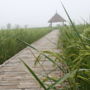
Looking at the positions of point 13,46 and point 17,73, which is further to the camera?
point 13,46

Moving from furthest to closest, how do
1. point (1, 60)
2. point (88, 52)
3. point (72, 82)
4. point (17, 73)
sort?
1. point (1, 60)
2. point (17, 73)
3. point (88, 52)
4. point (72, 82)

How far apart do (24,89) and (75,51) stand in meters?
0.66

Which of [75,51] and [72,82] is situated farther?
[75,51]

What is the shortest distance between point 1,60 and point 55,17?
41.3 m

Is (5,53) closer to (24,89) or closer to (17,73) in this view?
(17,73)

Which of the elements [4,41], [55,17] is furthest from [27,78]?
[55,17]

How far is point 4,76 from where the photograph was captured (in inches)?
129

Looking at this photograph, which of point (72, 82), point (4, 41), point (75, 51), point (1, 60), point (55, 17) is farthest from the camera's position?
point (55, 17)

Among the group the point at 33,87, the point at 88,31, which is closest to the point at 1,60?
the point at 33,87

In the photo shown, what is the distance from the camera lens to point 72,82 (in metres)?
1.26

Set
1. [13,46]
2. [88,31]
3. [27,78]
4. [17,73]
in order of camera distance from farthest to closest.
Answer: [13,46] < [17,73] < [27,78] < [88,31]

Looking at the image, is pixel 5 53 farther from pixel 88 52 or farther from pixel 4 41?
pixel 88 52

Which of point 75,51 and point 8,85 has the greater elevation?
point 75,51

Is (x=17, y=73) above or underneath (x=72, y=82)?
underneath
